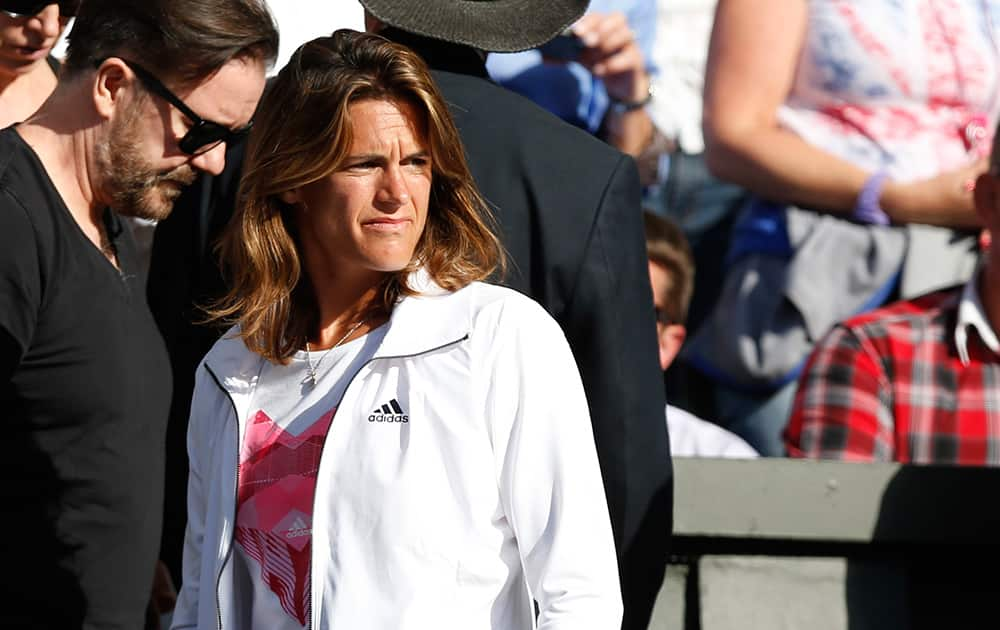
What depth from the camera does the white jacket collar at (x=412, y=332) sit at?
2117 millimetres

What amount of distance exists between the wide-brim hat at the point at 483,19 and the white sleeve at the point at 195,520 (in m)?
0.80

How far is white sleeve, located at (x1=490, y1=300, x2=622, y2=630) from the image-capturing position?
6.66 ft

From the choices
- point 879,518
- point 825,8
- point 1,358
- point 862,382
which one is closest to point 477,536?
point 1,358

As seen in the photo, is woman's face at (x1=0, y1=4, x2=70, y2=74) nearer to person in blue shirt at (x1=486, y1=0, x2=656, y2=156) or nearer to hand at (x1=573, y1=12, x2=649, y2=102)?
person in blue shirt at (x1=486, y1=0, x2=656, y2=156)

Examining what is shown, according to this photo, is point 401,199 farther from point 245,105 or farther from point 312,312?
point 245,105

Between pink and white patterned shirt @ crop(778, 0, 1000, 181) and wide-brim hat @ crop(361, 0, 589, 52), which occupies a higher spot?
wide-brim hat @ crop(361, 0, 589, 52)

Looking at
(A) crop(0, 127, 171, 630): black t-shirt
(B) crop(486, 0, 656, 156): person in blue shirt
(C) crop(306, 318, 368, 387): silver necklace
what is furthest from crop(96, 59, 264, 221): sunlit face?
(B) crop(486, 0, 656, 156): person in blue shirt

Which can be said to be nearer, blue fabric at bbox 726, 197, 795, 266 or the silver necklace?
the silver necklace

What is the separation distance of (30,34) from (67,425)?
0.91 metres

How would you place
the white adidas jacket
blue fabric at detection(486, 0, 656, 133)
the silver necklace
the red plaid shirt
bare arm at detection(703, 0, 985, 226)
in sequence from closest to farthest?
the white adidas jacket < the silver necklace < the red plaid shirt < bare arm at detection(703, 0, 985, 226) < blue fabric at detection(486, 0, 656, 133)

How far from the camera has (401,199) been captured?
219 centimetres

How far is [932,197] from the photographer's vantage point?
402 cm

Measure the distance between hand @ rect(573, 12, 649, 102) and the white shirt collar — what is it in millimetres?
1005

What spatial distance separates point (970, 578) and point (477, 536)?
5.94 feet
